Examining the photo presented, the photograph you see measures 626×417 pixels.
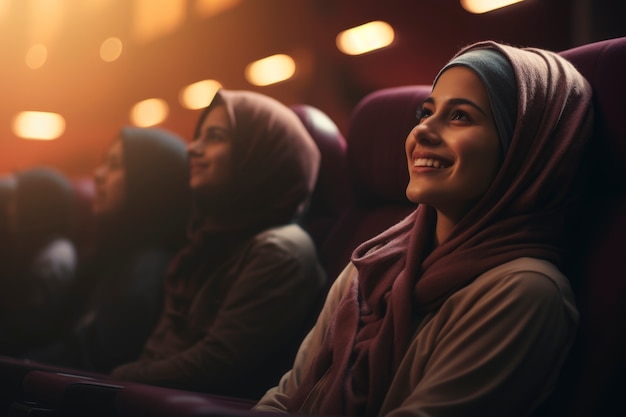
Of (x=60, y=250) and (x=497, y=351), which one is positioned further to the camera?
(x=60, y=250)

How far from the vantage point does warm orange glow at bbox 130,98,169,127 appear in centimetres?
416

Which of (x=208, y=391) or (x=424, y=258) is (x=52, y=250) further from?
(x=424, y=258)

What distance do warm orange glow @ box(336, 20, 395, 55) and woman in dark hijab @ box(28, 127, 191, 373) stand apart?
1.26 m

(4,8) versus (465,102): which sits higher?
(4,8)

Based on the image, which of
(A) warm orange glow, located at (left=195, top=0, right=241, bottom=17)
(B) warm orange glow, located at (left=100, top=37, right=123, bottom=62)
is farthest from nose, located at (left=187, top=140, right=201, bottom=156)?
(B) warm orange glow, located at (left=100, top=37, right=123, bottom=62)

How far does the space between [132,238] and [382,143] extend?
1064 mm

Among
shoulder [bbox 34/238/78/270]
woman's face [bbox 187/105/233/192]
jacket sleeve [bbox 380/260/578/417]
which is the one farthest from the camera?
shoulder [bbox 34/238/78/270]

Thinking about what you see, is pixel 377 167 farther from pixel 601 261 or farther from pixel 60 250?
pixel 60 250

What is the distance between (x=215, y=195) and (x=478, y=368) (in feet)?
3.40

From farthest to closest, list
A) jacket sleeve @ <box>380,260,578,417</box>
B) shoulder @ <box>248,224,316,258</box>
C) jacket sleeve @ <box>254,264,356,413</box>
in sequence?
1. shoulder @ <box>248,224,316,258</box>
2. jacket sleeve @ <box>254,264,356,413</box>
3. jacket sleeve @ <box>380,260,578,417</box>

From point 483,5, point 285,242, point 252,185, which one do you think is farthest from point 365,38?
point 285,242

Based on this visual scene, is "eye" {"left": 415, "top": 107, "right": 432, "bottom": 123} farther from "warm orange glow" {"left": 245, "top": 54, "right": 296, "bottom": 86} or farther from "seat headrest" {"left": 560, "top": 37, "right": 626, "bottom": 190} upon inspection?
"warm orange glow" {"left": 245, "top": 54, "right": 296, "bottom": 86}

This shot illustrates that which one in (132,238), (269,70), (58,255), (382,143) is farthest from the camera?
(269,70)

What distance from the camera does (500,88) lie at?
1.12 m
